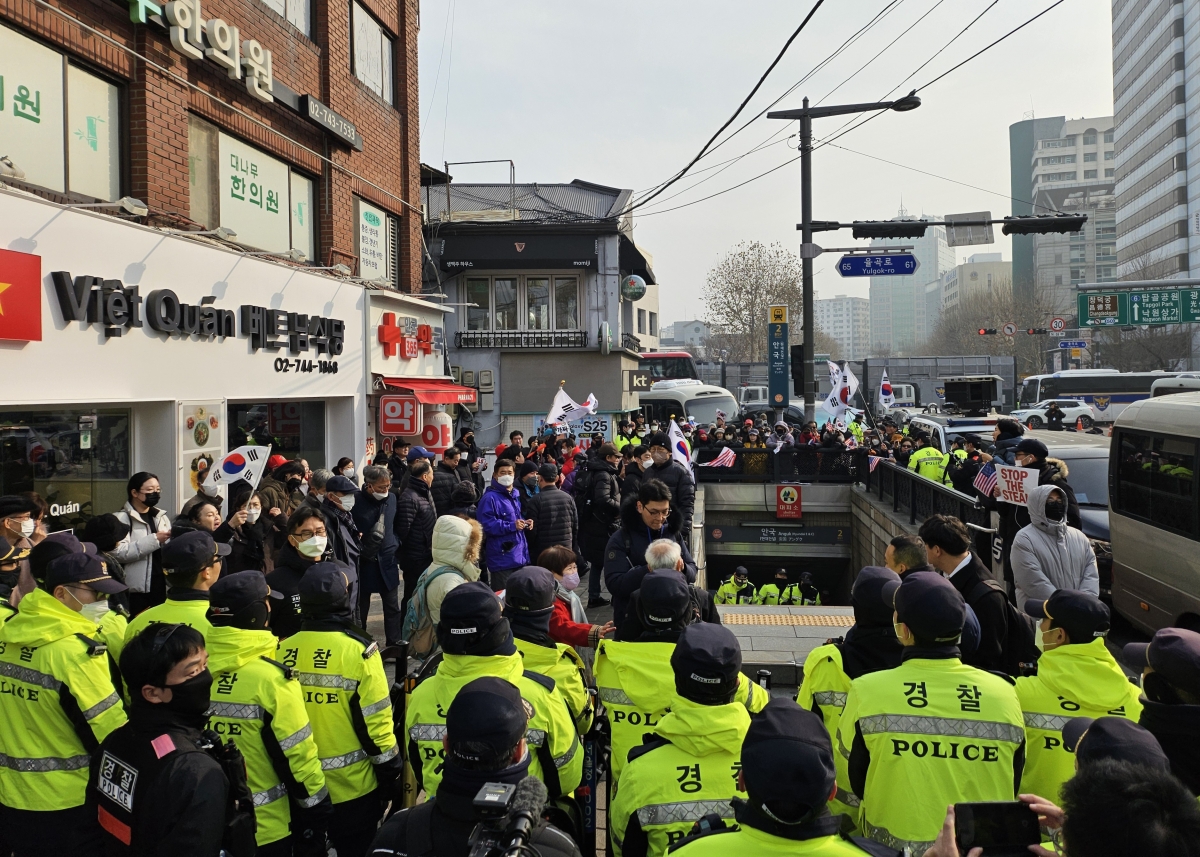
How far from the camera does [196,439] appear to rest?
428 inches

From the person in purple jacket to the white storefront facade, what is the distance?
4.33m

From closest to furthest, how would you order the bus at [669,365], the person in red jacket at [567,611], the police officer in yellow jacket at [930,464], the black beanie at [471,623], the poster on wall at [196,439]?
the black beanie at [471,623]
the person in red jacket at [567,611]
the poster on wall at [196,439]
the police officer in yellow jacket at [930,464]
the bus at [669,365]

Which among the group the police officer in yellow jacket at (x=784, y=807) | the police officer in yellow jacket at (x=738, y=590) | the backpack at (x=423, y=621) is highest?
the police officer in yellow jacket at (x=784, y=807)

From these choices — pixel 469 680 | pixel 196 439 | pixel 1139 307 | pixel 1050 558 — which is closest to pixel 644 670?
pixel 469 680

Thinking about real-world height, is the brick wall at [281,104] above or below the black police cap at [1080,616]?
above

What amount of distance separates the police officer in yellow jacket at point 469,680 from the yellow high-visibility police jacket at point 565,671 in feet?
1.68

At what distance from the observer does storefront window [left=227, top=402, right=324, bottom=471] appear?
42.1 feet

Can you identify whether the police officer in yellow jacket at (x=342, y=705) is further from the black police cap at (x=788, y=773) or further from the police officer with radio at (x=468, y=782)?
the black police cap at (x=788, y=773)

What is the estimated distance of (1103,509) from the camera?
10883 millimetres

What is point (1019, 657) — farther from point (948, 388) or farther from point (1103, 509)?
point (948, 388)

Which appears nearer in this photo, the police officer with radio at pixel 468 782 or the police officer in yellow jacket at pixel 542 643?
the police officer with radio at pixel 468 782

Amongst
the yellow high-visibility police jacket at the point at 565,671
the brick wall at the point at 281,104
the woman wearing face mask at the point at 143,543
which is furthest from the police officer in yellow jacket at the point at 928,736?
the brick wall at the point at 281,104

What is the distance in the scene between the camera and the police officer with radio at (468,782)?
2365 millimetres

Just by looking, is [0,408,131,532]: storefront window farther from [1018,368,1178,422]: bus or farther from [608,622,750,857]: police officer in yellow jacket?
[1018,368,1178,422]: bus
